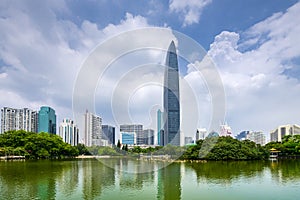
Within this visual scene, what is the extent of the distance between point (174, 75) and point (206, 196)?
22464mm

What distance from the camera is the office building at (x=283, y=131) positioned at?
220 ft

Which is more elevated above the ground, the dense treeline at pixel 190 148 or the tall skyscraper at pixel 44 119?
the tall skyscraper at pixel 44 119

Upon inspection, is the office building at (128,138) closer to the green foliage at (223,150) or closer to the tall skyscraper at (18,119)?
the tall skyscraper at (18,119)

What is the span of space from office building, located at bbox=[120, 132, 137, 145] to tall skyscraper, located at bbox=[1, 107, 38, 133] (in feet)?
63.5

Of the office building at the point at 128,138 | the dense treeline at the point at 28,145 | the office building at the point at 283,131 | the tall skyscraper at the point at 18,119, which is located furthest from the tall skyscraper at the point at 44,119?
the office building at the point at 283,131

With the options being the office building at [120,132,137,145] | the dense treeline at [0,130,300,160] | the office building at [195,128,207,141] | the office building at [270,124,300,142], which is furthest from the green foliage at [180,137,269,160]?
the office building at [270,124,300,142]

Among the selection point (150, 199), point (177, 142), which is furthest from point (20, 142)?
point (150, 199)

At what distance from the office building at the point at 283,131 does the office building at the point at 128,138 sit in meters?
31.6

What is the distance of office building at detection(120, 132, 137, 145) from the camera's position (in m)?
53.7

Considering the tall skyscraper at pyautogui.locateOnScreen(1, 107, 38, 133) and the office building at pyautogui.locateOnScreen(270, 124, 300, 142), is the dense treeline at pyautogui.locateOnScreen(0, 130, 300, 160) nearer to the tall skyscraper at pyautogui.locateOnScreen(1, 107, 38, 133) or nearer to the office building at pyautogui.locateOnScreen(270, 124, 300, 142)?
the tall skyscraper at pyautogui.locateOnScreen(1, 107, 38, 133)

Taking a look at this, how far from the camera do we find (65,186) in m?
13.8

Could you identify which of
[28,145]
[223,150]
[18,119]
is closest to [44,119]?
[18,119]

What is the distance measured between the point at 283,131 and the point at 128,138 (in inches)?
1524

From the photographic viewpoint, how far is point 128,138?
187 ft
